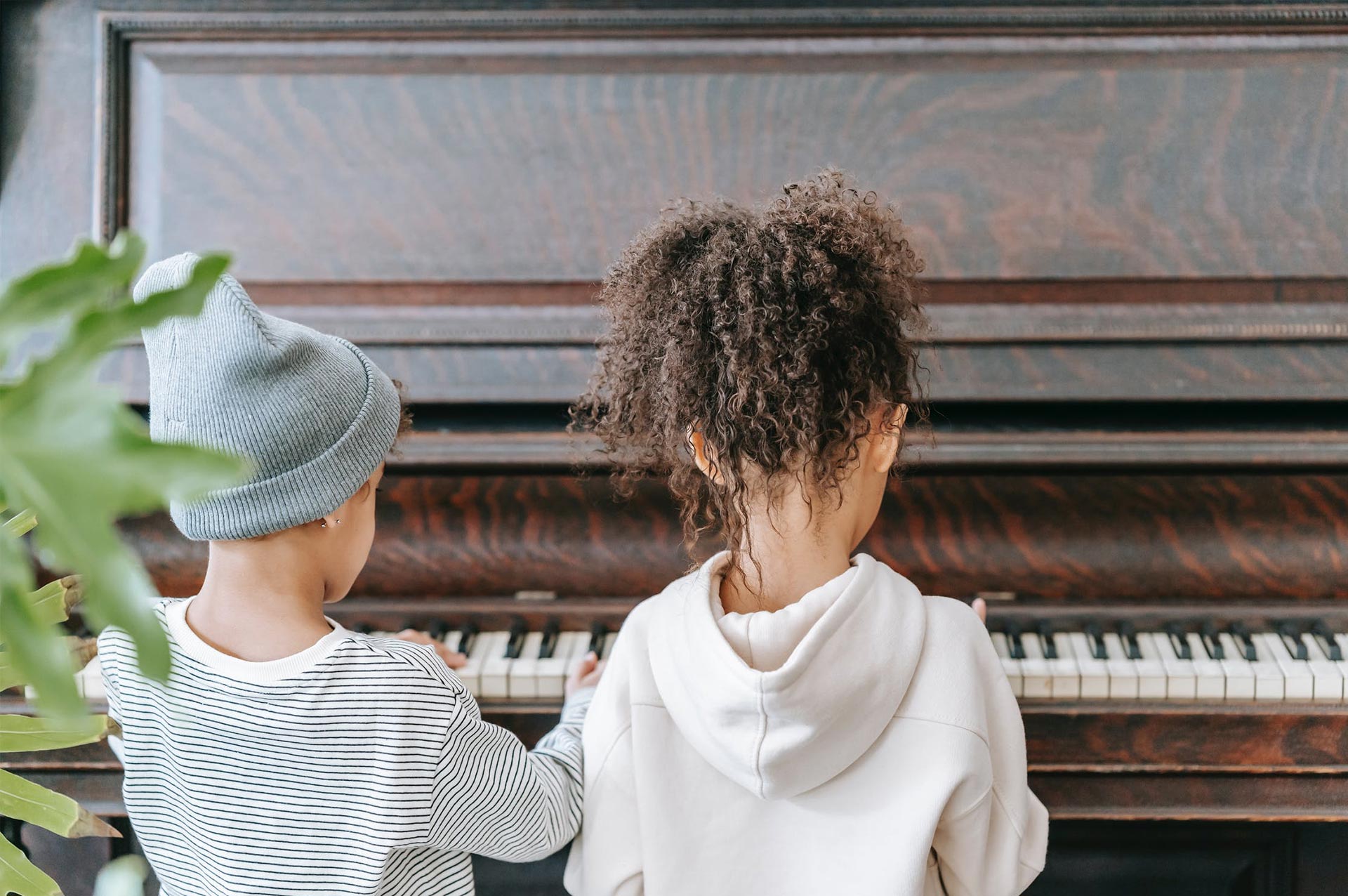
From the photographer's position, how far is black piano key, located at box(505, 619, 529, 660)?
1464 millimetres

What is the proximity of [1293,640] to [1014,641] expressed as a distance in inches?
15.0

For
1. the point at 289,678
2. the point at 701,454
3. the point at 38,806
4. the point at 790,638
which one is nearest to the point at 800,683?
the point at 790,638

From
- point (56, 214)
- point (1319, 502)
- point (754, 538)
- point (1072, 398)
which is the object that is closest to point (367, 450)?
point (754, 538)

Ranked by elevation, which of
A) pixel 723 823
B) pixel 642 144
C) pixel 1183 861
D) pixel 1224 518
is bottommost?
pixel 1183 861

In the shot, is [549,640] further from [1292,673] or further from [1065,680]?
[1292,673]

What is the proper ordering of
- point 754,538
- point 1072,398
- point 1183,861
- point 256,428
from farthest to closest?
point 1183,861 < point 1072,398 < point 754,538 < point 256,428

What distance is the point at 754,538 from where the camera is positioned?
115cm

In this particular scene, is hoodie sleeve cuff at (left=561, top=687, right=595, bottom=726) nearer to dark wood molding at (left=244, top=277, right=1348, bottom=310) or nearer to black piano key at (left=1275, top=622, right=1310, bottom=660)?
dark wood molding at (left=244, top=277, right=1348, bottom=310)

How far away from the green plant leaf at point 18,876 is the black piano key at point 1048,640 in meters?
1.18

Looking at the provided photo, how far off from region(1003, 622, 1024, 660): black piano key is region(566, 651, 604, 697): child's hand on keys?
571 mm

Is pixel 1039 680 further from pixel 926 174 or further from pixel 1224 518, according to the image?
pixel 926 174

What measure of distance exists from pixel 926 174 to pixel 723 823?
0.99m

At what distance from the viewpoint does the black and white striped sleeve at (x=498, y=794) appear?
1058mm

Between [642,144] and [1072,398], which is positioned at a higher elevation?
[642,144]
